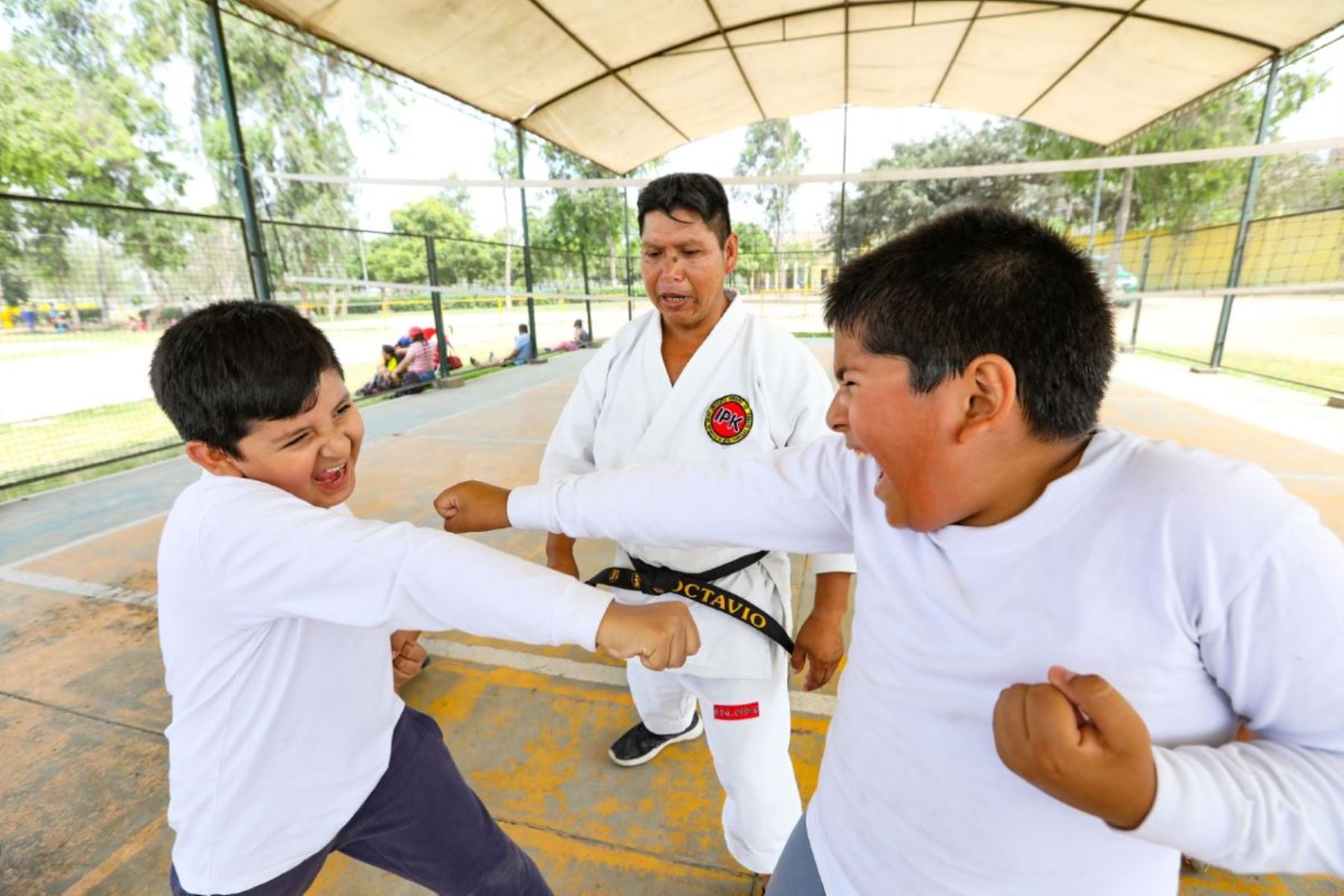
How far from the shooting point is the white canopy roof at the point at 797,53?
634 centimetres

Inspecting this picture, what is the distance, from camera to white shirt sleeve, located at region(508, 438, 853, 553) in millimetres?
1130

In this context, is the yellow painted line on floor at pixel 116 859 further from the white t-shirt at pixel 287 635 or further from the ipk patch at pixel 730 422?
the ipk patch at pixel 730 422

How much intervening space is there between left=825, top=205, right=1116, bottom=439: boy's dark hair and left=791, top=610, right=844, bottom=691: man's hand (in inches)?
39.2

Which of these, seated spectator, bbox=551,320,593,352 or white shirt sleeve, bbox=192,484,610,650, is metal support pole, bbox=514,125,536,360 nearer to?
seated spectator, bbox=551,320,593,352

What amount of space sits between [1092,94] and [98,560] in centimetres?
1213

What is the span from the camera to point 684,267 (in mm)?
1778

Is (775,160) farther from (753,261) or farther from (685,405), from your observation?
(685,405)

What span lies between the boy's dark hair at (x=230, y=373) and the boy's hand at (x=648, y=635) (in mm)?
721

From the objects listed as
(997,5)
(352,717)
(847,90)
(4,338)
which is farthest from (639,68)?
(352,717)

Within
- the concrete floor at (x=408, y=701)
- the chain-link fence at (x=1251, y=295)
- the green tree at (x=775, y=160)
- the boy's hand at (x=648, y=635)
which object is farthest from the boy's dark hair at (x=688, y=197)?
the green tree at (x=775, y=160)

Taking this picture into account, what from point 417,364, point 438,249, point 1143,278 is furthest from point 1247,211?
point 438,249

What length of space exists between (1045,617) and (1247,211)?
1108 centimetres

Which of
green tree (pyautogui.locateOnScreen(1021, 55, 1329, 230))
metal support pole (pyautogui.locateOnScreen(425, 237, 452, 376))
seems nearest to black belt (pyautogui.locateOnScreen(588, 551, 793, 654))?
metal support pole (pyautogui.locateOnScreen(425, 237, 452, 376))

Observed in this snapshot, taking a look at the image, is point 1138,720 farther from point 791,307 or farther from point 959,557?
point 791,307
